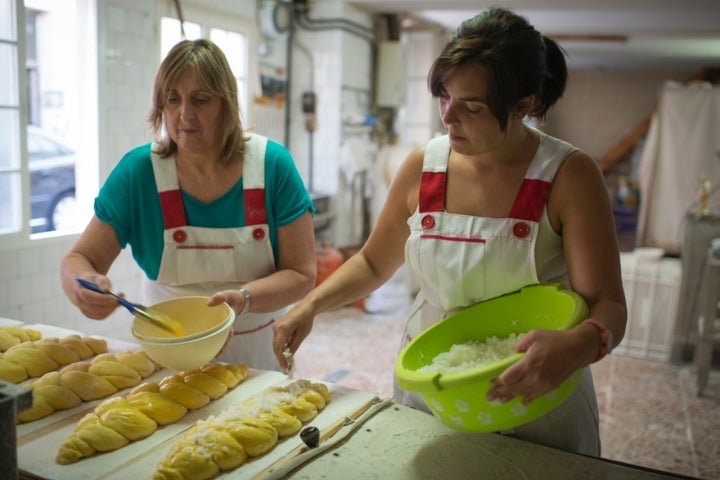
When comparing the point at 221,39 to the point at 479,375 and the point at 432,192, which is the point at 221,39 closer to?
the point at 432,192

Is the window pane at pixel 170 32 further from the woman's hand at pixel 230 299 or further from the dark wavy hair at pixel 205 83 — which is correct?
the woman's hand at pixel 230 299

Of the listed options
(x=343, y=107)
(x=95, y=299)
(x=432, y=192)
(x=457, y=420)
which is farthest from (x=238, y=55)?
(x=457, y=420)

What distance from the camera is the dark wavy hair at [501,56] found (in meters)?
1.28

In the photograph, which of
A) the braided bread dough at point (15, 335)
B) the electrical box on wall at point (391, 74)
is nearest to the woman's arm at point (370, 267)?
the braided bread dough at point (15, 335)

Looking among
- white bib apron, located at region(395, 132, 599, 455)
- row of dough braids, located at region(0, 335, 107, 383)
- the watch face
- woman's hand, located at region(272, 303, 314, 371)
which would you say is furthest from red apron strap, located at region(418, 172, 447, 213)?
the watch face

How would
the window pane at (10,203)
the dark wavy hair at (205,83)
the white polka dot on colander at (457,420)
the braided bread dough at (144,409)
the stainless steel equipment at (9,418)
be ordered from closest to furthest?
1. the stainless steel equipment at (9,418)
2. the white polka dot on colander at (457,420)
3. the braided bread dough at (144,409)
4. the dark wavy hair at (205,83)
5. the window pane at (10,203)

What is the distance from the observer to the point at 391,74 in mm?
6457

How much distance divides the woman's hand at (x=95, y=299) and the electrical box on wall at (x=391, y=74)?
518cm

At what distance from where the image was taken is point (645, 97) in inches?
493

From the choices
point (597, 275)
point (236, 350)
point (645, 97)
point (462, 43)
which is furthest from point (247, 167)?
point (645, 97)

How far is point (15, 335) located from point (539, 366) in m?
1.51

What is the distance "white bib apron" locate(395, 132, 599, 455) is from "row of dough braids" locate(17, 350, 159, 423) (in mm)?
768

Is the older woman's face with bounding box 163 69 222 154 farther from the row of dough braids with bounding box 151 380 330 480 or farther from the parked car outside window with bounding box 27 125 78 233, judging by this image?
the parked car outside window with bounding box 27 125 78 233

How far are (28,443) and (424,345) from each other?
840 millimetres
